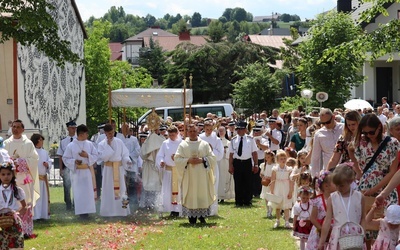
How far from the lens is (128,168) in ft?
62.6

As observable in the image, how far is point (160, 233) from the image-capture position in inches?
606

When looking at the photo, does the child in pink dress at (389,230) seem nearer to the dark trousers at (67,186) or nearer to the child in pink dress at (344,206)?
the child in pink dress at (344,206)

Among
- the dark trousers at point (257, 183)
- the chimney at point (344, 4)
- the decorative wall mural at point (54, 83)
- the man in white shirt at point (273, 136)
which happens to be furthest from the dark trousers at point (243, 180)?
the chimney at point (344, 4)

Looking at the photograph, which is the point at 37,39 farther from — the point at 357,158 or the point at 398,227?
the point at 398,227

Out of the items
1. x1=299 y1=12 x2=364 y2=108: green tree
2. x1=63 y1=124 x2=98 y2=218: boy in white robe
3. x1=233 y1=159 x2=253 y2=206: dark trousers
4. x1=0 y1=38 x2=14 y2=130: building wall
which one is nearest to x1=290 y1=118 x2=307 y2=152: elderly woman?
x1=233 y1=159 x2=253 y2=206: dark trousers

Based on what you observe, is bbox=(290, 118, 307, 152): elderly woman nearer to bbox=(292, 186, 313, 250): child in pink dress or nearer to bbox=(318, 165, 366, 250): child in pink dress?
bbox=(292, 186, 313, 250): child in pink dress

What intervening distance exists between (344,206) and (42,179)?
10241 mm

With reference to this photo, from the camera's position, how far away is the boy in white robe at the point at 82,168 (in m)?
18.3

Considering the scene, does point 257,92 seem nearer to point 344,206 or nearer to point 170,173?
point 170,173

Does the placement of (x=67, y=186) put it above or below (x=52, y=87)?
below

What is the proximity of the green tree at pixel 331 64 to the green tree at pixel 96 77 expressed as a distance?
14.9 metres

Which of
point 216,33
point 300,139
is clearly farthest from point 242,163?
point 216,33

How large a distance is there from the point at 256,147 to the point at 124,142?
3050mm

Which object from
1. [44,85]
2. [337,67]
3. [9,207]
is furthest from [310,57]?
[9,207]
